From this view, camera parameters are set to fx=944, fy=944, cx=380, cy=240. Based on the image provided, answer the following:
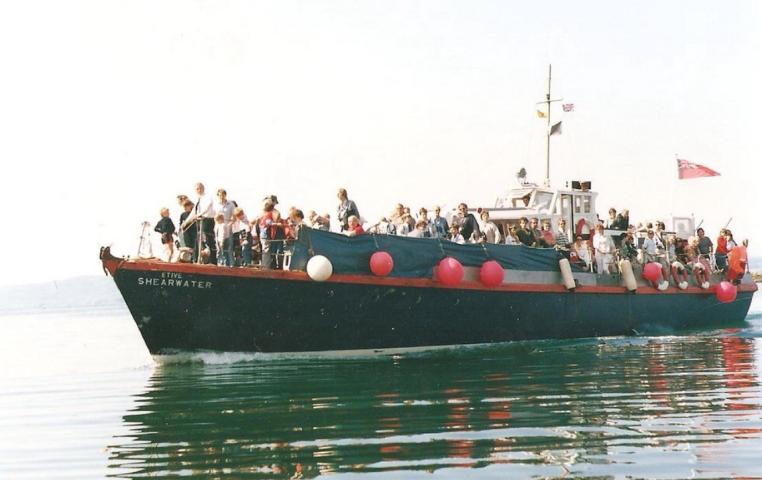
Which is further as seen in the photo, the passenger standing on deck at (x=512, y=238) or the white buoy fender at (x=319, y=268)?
the passenger standing on deck at (x=512, y=238)

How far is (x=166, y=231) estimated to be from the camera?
18.9 metres

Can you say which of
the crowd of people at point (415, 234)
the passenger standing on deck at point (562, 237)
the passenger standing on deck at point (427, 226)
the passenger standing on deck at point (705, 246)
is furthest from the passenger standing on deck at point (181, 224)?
the passenger standing on deck at point (705, 246)

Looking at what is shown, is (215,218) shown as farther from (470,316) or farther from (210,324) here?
(470,316)

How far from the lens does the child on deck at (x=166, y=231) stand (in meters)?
18.9

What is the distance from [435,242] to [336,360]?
10.7 feet

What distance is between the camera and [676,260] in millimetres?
26484

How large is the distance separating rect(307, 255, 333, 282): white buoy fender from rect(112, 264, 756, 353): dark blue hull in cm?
27

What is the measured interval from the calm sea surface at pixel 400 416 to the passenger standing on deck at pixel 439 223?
2602mm

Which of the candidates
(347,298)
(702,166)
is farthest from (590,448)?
(702,166)

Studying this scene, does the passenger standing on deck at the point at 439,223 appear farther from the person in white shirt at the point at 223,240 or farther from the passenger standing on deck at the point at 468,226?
the person in white shirt at the point at 223,240

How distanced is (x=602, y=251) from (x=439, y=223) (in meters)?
5.07

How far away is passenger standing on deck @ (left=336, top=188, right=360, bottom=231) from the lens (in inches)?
760

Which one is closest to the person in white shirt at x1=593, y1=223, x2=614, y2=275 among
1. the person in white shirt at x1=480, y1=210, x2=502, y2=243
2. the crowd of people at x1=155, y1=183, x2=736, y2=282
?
the crowd of people at x1=155, y1=183, x2=736, y2=282

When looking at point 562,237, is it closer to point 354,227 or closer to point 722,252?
point 354,227
